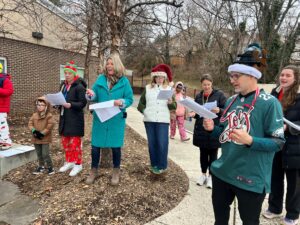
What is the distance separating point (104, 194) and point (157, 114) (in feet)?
4.49

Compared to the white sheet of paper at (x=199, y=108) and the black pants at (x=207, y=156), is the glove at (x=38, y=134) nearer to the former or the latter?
the black pants at (x=207, y=156)

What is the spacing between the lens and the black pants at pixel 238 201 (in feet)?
6.94

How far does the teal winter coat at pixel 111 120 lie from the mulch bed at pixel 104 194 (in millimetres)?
646

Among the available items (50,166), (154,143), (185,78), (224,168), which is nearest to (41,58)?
(50,166)

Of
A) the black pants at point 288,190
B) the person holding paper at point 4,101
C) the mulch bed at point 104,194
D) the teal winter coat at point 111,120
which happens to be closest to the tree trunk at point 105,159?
the mulch bed at point 104,194

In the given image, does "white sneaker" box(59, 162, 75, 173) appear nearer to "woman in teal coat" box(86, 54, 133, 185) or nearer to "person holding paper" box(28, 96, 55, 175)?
"person holding paper" box(28, 96, 55, 175)

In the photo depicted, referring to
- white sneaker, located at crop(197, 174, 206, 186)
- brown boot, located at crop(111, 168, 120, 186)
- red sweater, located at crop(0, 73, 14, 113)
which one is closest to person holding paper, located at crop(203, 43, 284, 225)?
brown boot, located at crop(111, 168, 120, 186)

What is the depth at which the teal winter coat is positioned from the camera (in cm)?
376

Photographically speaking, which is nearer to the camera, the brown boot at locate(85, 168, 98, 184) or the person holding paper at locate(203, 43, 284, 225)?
the person holding paper at locate(203, 43, 284, 225)

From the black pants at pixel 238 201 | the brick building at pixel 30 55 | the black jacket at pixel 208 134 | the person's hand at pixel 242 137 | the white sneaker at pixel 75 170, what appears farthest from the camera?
the brick building at pixel 30 55

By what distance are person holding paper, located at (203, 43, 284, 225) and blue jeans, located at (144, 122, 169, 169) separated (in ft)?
5.94

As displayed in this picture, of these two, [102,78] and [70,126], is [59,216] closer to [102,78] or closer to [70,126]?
[70,126]

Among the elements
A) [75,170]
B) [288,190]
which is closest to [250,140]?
[288,190]

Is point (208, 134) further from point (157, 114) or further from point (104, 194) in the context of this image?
point (104, 194)
